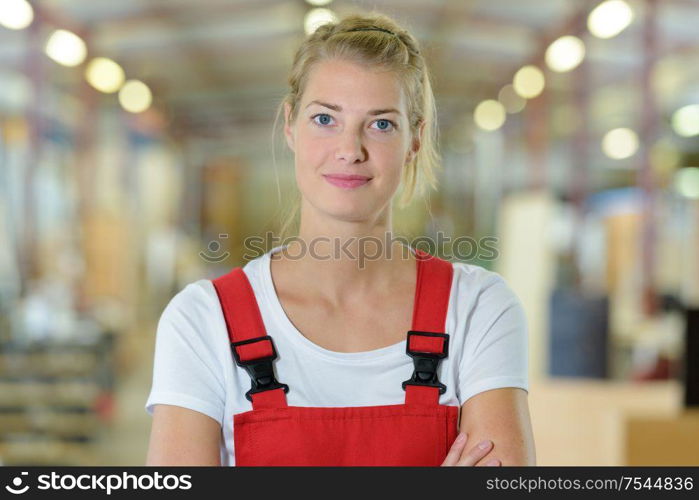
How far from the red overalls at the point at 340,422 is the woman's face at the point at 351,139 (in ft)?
0.63

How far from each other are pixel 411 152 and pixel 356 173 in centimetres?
14

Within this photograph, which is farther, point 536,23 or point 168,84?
point 168,84

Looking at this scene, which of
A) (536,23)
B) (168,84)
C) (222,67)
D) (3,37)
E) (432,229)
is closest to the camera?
(432,229)

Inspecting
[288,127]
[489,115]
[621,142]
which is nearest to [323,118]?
[288,127]

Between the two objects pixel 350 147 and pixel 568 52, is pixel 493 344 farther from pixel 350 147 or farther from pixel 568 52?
pixel 568 52

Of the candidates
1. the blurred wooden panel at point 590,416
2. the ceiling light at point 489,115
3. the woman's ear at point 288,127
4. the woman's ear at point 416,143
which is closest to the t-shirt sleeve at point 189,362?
the woman's ear at point 288,127

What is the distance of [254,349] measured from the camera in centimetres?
111

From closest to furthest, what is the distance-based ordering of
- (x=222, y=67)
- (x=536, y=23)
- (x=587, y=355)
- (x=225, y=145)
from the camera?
(x=587, y=355) → (x=536, y=23) → (x=222, y=67) → (x=225, y=145)

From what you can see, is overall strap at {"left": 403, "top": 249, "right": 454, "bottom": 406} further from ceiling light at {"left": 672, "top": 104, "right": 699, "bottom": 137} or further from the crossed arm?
ceiling light at {"left": 672, "top": 104, "right": 699, "bottom": 137}

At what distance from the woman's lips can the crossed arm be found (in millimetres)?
329

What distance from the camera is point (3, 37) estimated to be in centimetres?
527

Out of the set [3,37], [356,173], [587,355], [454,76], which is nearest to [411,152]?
[356,173]

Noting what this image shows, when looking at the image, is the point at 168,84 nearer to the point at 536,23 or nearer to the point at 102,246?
the point at 102,246

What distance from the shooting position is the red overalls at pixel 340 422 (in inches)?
43.5
